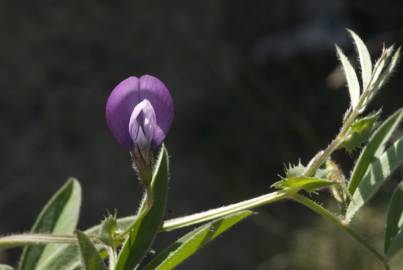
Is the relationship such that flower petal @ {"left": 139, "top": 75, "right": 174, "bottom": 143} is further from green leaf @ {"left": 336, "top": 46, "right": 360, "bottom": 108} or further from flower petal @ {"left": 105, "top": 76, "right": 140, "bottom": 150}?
green leaf @ {"left": 336, "top": 46, "right": 360, "bottom": 108}

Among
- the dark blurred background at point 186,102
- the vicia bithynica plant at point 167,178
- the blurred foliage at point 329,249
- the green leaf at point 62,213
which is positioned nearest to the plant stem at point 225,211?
the vicia bithynica plant at point 167,178

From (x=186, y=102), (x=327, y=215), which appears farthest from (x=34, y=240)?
(x=186, y=102)

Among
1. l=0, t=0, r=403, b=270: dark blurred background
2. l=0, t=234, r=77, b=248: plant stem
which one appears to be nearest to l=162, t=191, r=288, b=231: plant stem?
l=0, t=234, r=77, b=248: plant stem

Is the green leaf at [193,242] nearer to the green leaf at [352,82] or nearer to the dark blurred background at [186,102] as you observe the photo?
the green leaf at [352,82]

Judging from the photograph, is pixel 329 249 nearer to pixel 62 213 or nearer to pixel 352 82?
pixel 62 213

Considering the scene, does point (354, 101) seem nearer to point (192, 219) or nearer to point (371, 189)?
point (371, 189)

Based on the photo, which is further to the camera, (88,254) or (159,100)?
(159,100)
